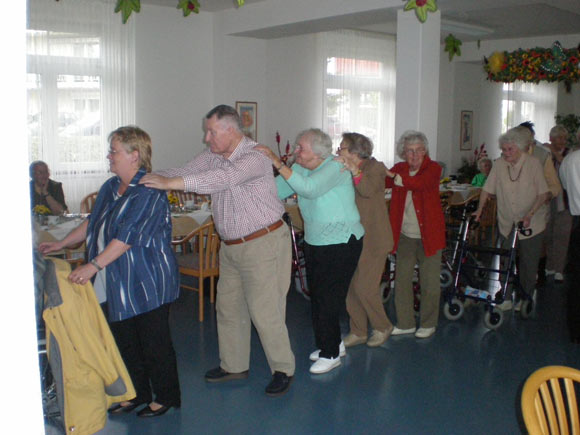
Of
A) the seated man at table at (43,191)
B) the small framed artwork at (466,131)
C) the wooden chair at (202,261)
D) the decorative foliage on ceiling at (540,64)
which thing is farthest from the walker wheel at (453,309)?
the small framed artwork at (466,131)

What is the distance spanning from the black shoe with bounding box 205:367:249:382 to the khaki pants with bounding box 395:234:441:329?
141 centimetres

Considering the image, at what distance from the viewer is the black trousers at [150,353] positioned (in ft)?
10.2

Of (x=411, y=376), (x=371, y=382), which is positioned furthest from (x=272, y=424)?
(x=411, y=376)

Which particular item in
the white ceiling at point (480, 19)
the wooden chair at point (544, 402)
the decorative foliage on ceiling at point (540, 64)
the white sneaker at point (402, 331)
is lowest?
the white sneaker at point (402, 331)

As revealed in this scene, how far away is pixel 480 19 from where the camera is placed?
9.31 meters

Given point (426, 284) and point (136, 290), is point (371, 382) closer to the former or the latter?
point (426, 284)

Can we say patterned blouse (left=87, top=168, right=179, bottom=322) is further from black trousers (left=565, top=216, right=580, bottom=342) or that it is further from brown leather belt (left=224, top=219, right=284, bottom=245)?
black trousers (left=565, top=216, right=580, bottom=342)

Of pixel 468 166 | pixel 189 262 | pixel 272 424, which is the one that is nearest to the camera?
pixel 272 424

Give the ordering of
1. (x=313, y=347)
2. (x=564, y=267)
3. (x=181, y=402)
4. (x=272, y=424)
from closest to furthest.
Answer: (x=272, y=424) < (x=181, y=402) < (x=313, y=347) < (x=564, y=267)

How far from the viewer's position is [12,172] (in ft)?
3.48

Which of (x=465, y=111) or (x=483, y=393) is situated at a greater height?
(x=465, y=111)

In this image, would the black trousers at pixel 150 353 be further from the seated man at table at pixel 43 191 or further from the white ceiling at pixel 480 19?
the white ceiling at pixel 480 19

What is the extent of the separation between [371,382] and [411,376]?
11.0 inches

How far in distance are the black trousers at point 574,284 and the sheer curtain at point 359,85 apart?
6371 mm
